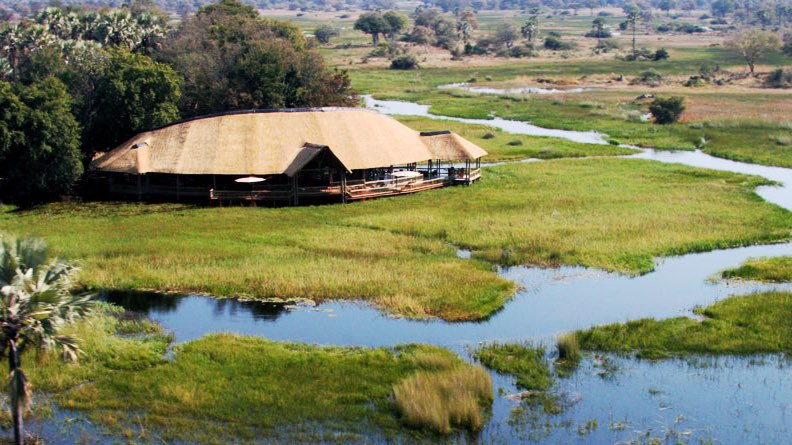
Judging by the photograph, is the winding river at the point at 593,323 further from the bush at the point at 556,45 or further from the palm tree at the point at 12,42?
the bush at the point at 556,45

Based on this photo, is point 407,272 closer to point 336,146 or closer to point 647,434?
point 647,434

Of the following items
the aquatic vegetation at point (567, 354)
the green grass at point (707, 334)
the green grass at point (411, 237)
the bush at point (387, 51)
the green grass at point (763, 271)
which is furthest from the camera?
the bush at point (387, 51)

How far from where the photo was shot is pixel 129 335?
28.5m

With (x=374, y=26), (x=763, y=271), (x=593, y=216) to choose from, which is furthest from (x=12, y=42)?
(x=374, y=26)

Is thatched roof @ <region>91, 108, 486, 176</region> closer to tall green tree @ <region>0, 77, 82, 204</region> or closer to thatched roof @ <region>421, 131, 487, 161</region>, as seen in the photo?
thatched roof @ <region>421, 131, 487, 161</region>

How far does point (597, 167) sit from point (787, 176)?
1134 cm

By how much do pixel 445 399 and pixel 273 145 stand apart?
1144 inches

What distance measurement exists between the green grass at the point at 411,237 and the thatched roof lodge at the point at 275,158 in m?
1.72

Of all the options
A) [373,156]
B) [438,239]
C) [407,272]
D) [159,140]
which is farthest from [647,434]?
[159,140]

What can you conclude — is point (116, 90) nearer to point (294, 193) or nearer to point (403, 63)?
point (294, 193)

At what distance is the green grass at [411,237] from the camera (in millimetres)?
33062

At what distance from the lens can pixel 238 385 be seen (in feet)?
80.1

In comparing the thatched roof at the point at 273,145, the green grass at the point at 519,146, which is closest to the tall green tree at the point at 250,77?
the thatched roof at the point at 273,145

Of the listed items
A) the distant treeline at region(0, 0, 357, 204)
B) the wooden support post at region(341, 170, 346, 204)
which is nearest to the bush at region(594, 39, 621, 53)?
the distant treeline at region(0, 0, 357, 204)
